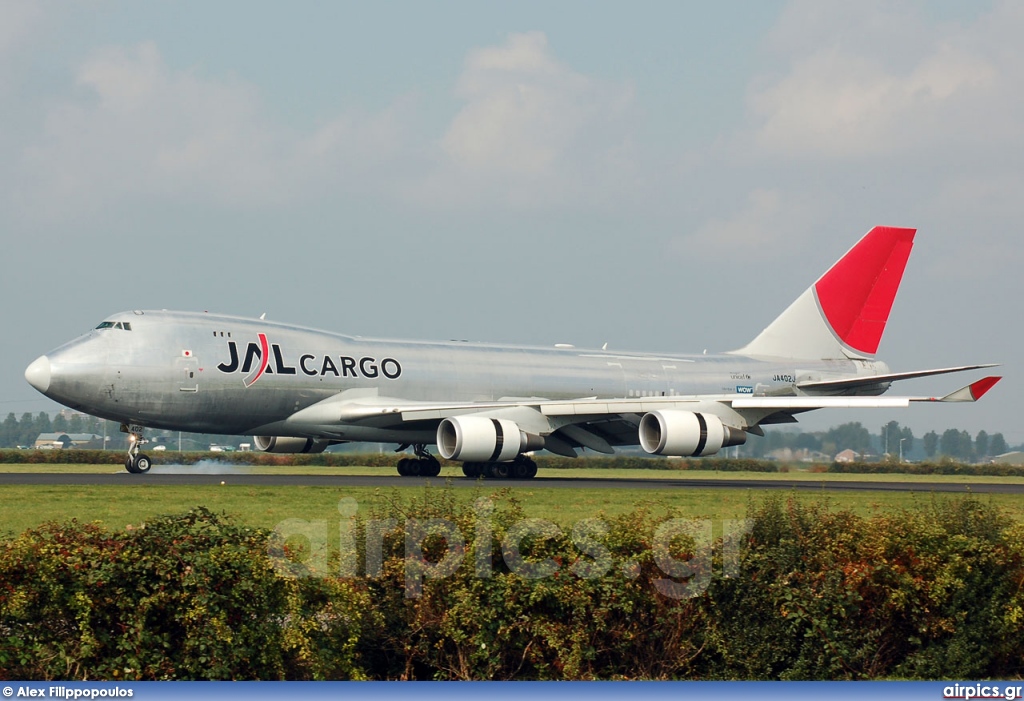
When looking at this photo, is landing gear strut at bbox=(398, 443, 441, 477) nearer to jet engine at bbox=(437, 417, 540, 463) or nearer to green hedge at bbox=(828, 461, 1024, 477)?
jet engine at bbox=(437, 417, 540, 463)

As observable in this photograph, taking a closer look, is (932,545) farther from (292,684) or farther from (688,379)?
(688,379)

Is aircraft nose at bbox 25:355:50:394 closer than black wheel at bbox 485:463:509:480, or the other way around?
aircraft nose at bbox 25:355:50:394

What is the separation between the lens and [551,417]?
37594mm

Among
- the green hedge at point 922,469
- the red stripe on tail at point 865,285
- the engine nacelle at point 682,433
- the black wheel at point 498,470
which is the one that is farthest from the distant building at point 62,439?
the engine nacelle at point 682,433

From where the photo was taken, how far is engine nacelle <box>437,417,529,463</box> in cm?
3444

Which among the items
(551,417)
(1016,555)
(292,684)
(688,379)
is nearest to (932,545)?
(1016,555)

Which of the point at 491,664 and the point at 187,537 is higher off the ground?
the point at 187,537

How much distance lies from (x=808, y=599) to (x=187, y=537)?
208 inches

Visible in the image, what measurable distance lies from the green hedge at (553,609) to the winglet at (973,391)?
1676cm

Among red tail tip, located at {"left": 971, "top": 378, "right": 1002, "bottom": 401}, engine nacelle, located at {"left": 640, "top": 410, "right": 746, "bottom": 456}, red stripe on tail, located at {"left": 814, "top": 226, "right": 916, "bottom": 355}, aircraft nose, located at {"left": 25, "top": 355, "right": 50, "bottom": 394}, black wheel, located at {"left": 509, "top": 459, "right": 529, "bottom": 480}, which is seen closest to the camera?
red tail tip, located at {"left": 971, "top": 378, "right": 1002, "bottom": 401}

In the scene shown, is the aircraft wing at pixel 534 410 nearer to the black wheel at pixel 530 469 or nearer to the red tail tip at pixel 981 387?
the black wheel at pixel 530 469

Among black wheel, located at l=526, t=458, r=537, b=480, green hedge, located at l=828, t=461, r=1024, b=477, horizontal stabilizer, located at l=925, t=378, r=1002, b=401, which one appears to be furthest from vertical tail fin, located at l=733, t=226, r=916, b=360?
horizontal stabilizer, located at l=925, t=378, r=1002, b=401

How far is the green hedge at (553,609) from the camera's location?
9.31 metres

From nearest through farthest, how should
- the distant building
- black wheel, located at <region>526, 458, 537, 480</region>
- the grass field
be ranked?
the grass field, black wheel, located at <region>526, 458, 537, 480</region>, the distant building
